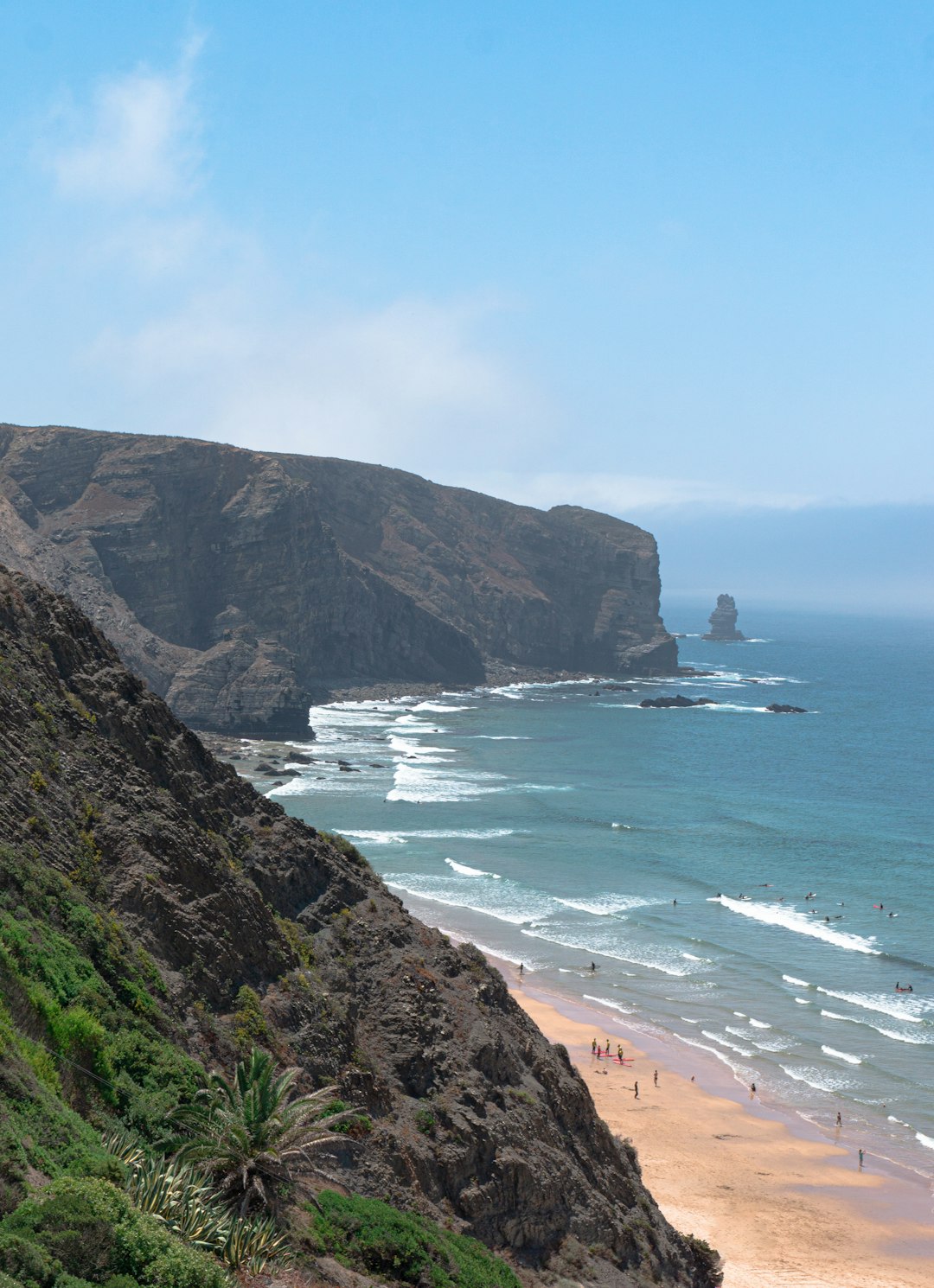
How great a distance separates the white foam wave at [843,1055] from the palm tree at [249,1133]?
109 ft

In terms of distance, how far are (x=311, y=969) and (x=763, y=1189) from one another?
20205 millimetres

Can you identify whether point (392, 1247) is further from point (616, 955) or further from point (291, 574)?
point (291, 574)

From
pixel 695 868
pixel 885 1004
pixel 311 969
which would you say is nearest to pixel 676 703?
pixel 695 868

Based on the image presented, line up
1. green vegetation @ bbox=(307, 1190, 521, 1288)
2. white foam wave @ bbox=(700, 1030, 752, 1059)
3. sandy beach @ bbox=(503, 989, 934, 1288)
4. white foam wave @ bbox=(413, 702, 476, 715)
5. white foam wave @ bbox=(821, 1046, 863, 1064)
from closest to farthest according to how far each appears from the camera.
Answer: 1. green vegetation @ bbox=(307, 1190, 521, 1288)
2. sandy beach @ bbox=(503, 989, 934, 1288)
3. white foam wave @ bbox=(821, 1046, 863, 1064)
4. white foam wave @ bbox=(700, 1030, 752, 1059)
5. white foam wave @ bbox=(413, 702, 476, 715)

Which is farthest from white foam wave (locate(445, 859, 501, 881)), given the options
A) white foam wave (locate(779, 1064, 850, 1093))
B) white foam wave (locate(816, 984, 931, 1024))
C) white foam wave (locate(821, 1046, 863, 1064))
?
white foam wave (locate(779, 1064, 850, 1093))

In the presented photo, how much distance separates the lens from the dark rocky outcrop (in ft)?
497

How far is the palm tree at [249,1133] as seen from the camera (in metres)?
15.2

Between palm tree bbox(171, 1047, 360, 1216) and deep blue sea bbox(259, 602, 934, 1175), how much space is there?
2845 centimetres

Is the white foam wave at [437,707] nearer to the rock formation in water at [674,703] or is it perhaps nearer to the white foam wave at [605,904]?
the rock formation in water at [674,703]

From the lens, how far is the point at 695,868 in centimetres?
7250

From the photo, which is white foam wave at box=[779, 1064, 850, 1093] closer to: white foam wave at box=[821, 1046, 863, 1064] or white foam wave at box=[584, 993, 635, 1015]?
white foam wave at box=[821, 1046, 863, 1064]

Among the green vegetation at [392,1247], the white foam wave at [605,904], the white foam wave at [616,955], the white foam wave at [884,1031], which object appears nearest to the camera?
the green vegetation at [392,1247]

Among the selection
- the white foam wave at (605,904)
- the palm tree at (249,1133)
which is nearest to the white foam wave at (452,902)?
the white foam wave at (605,904)

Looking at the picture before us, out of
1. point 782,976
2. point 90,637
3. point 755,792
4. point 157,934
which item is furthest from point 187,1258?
point 755,792
